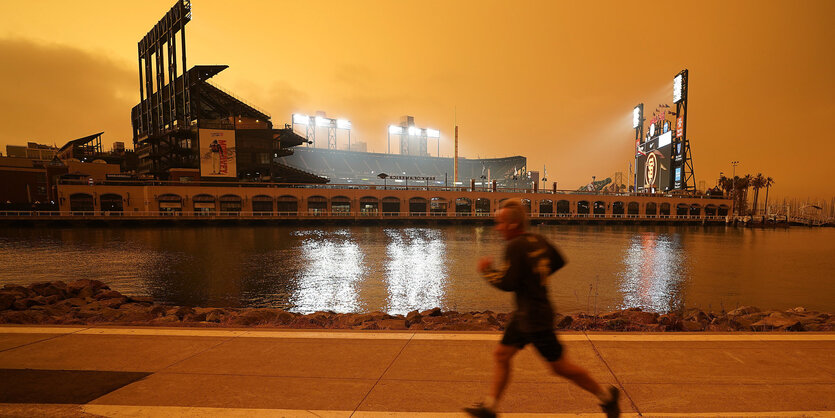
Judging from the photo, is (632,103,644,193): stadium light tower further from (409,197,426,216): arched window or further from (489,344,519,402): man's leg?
(489,344,519,402): man's leg

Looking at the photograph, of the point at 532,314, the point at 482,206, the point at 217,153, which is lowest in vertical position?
the point at 482,206

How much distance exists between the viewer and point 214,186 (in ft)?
200

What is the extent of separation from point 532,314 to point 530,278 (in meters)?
0.32

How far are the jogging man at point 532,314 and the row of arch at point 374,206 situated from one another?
57.6m

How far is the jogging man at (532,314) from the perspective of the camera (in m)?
3.14

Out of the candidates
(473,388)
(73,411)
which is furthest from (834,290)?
(73,411)

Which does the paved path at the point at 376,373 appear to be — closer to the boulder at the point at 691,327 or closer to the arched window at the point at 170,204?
the boulder at the point at 691,327

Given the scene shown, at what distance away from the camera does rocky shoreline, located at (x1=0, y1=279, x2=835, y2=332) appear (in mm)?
7207

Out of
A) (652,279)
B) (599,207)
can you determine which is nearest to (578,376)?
(652,279)

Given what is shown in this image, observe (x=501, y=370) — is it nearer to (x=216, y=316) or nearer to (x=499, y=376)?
(x=499, y=376)

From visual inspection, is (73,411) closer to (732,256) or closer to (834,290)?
(834,290)

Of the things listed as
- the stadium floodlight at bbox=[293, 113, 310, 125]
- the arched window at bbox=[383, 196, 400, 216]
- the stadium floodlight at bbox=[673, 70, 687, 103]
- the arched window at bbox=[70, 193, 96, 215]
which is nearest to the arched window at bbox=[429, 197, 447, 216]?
the arched window at bbox=[383, 196, 400, 216]

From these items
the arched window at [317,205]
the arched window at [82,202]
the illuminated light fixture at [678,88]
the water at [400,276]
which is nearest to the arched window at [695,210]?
the illuminated light fixture at [678,88]

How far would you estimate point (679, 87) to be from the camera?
246 ft
